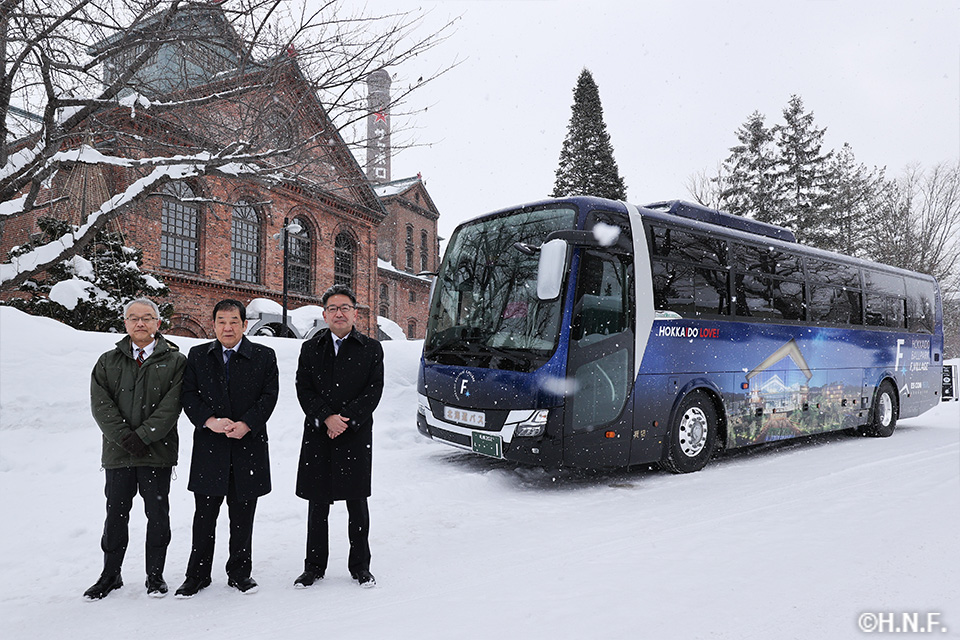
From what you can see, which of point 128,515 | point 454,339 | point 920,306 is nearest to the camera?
point 128,515

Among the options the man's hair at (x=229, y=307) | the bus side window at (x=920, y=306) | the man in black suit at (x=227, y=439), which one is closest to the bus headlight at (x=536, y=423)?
the man in black suit at (x=227, y=439)

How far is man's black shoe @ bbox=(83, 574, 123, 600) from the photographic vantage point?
358 cm

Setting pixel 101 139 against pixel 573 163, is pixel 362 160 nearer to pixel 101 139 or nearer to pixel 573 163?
pixel 101 139

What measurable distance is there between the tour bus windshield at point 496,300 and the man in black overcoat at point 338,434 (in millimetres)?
2630

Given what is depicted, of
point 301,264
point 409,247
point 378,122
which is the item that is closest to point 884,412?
point 378,122

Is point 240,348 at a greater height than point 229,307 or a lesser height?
lesser

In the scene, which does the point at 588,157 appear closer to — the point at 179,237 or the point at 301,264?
the point at 301,264

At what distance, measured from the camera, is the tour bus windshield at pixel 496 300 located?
629cm

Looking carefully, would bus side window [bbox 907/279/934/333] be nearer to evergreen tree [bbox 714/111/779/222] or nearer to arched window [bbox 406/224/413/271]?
evergreen tree [bbox 714/111/779/222]

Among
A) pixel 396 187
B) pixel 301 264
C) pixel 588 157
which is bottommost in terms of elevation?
pixel 301 264

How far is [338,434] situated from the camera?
12.5ft

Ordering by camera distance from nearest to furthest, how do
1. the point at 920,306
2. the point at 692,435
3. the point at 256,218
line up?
the point at 692,435
the point at 920,306
the point at 256,218

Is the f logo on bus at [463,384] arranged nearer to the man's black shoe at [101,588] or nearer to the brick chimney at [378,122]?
the brick chimney at [378,122]

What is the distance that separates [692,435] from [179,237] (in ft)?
65.5
